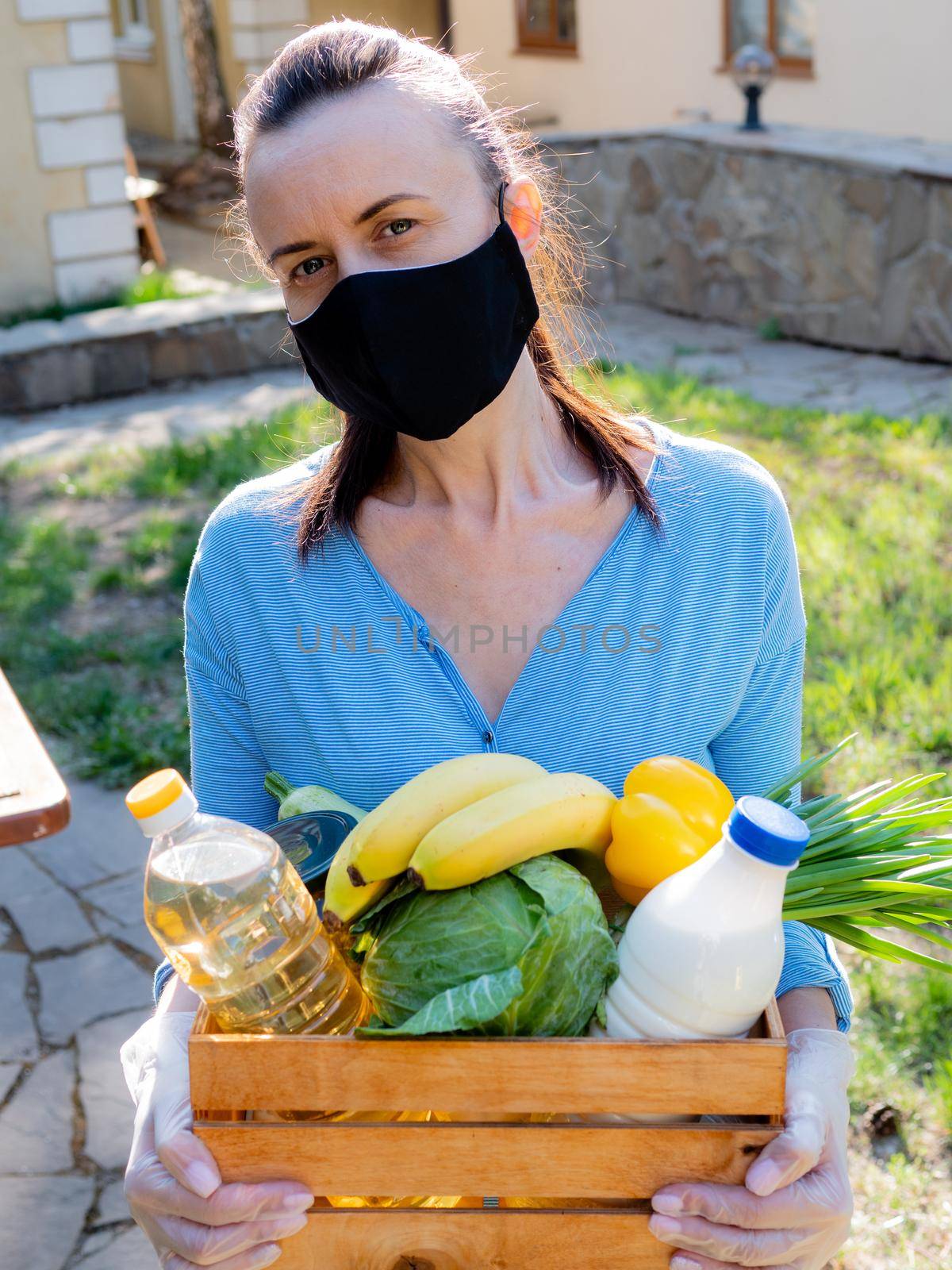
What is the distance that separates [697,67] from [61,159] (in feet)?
20.7

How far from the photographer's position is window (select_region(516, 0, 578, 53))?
46.4 feet

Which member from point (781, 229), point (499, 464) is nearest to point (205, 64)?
point (781, 229)

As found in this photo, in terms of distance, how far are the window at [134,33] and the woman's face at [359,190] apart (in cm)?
1826

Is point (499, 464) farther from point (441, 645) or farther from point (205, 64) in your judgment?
point (205, 64)

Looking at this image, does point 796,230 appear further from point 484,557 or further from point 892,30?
point 484,557

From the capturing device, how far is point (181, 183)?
1470cm

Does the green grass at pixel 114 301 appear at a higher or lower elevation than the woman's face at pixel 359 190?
lower

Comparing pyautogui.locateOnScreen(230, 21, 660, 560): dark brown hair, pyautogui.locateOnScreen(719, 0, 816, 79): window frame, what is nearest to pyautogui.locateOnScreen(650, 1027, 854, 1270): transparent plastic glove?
pyautogui.locateOnScreen(230, 21, 660, 560): dark brown hair

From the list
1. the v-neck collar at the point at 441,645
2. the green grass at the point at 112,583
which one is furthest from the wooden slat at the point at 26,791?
the green grass at the point at 112,583

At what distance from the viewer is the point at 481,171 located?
177 cm

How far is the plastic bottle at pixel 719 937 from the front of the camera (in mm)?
1104

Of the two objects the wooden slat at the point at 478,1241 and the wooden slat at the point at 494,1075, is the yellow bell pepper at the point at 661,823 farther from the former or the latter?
the wooden slat at the point at 478,1241

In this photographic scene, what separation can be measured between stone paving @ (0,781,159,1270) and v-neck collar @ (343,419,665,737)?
159 centimetres

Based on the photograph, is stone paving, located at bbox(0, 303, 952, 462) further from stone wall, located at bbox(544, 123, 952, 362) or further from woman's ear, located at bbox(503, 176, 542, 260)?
woman's ear, located at bbox(503, 176, 542, 260)
